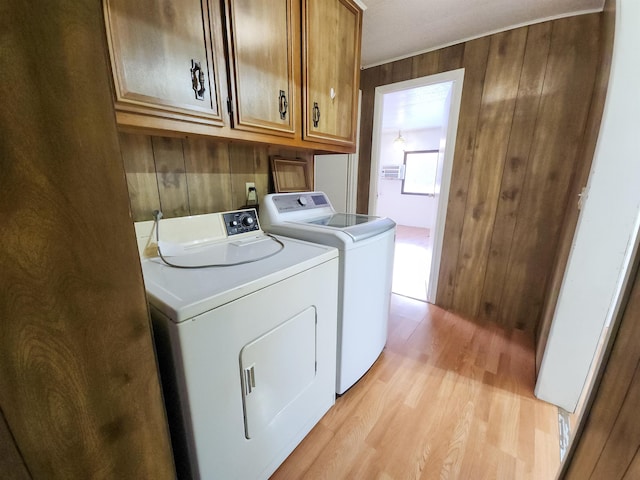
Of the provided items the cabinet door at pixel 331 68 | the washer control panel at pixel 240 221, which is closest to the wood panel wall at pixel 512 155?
the cabinet door at pixel 331 68

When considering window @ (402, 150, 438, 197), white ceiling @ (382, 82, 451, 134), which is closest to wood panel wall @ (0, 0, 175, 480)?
white ceiling @ (382, 82, 451, 134)

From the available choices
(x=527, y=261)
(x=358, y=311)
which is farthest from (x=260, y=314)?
(x=527, y=261)

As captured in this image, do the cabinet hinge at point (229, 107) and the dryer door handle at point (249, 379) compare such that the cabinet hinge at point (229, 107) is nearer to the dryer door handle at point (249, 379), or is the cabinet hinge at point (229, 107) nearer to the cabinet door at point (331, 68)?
the cabinet door at point (331, 68)

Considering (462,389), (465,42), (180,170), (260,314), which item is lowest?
(462,389)

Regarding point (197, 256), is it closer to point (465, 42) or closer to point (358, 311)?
point (358, 311)

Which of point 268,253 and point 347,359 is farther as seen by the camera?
point 347,359

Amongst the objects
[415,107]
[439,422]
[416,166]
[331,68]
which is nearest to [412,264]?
[415,107]

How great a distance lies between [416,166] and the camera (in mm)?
5871

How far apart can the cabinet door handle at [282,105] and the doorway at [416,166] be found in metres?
1.49

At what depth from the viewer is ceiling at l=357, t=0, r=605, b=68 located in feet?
5.21

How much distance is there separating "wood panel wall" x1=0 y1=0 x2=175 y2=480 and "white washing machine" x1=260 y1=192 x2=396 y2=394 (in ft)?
2.94

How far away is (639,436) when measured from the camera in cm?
60

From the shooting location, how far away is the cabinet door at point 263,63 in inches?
42.7

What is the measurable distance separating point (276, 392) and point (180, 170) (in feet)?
3.66
